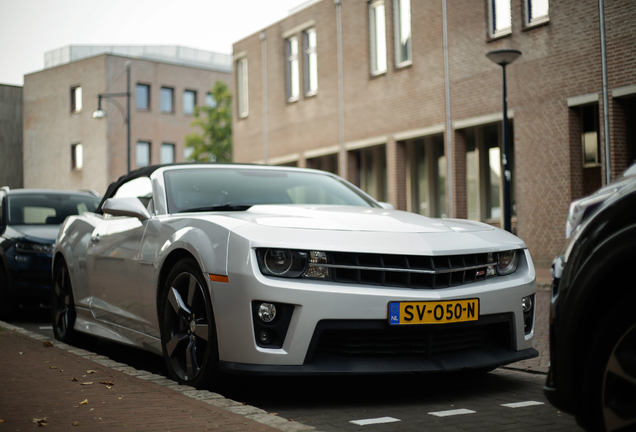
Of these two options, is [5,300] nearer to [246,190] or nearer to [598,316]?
[246,190]

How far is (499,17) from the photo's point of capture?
19.2 meters

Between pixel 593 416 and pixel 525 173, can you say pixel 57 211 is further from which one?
pixel 525 173

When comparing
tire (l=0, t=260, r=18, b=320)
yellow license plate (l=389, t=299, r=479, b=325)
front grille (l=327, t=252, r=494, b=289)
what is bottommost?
tire (l=0, t=260, r=18, b=320)

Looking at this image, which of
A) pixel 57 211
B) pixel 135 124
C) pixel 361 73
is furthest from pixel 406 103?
pixel 135 124

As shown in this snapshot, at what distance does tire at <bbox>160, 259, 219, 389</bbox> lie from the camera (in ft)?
15.3

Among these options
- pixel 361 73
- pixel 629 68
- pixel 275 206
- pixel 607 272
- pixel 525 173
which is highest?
pixel 361 73

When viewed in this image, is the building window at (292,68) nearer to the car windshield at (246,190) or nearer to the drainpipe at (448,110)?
the drainpipe at (448,110)

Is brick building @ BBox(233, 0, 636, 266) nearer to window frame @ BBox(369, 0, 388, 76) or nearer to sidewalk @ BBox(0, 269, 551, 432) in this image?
window frame @ BBox(369, 0, 388, 76)

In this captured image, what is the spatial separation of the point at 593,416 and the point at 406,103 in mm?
19870

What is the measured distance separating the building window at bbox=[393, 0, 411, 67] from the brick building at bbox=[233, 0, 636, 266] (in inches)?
2.2

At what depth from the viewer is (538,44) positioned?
18000mm

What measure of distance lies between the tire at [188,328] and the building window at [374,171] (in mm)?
20060

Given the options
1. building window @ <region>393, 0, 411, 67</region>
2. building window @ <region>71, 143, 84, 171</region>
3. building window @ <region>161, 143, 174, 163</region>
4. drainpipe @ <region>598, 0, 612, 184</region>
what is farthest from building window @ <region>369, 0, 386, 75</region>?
building window @ <region>71, 143, 84, 171</region>

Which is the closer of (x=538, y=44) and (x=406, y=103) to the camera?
(x=538, y=44)
